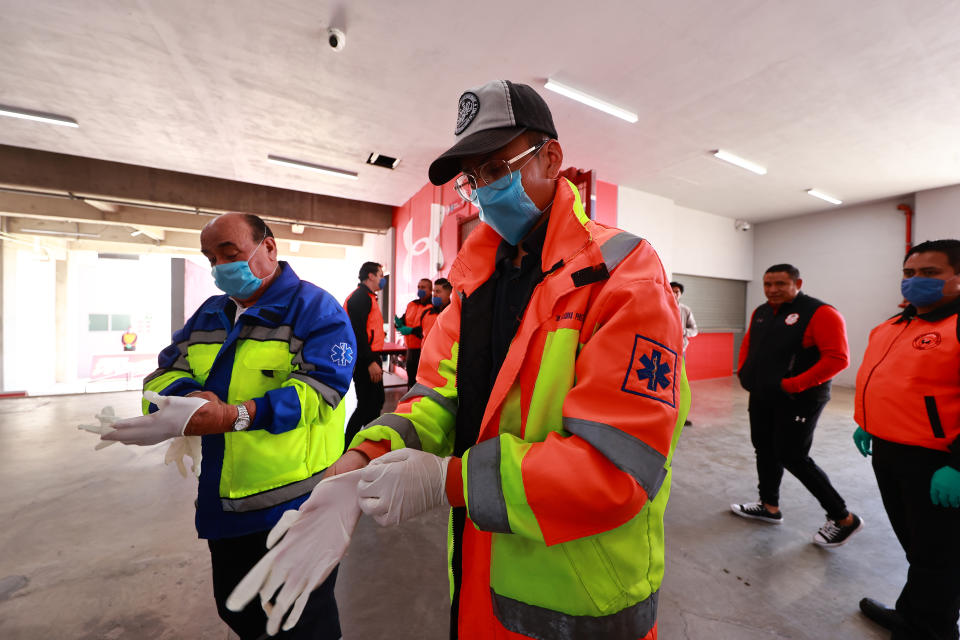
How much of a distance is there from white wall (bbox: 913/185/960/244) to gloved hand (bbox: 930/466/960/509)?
27.5 ft

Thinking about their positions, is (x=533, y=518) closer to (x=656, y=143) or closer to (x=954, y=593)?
(x=954, y=593)

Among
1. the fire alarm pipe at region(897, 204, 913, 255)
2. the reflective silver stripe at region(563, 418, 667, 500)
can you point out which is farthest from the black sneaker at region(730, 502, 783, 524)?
the fire alarm pipe at region(897, 204, 913, 255)

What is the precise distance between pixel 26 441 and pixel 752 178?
1131cm

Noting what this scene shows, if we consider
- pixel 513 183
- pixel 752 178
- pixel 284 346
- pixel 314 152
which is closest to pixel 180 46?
pixel 314 152

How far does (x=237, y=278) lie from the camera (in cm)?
153

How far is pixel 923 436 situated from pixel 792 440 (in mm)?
1003

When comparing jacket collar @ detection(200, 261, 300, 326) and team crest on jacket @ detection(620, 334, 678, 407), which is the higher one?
jacket collar @ detection(200, 261, 300, 326)

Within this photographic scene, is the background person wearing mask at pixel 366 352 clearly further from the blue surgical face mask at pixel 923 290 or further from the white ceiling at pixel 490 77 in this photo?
the blue surgical face mask at pixel 923 290

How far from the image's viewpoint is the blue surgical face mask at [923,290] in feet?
5.75

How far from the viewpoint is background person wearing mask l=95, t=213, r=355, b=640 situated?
130cm

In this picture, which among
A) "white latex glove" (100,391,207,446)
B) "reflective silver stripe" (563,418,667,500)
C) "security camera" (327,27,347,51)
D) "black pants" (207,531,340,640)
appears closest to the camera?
"reflective silver stripe" (563,418,667,500)

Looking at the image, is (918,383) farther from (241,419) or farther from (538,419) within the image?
(241,419)

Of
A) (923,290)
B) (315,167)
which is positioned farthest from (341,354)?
(315,167)

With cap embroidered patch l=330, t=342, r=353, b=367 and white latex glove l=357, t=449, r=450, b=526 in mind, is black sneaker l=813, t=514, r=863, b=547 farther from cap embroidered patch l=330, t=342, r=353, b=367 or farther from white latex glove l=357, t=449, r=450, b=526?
cap embroidered patch l=330, t=342, r=353, b=367
